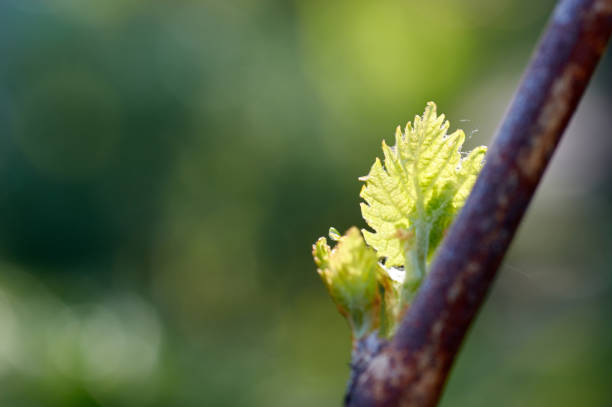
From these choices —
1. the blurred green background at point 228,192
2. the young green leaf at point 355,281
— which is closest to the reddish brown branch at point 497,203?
the young green leaf at point 355,281

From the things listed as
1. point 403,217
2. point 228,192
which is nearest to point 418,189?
point 403,217

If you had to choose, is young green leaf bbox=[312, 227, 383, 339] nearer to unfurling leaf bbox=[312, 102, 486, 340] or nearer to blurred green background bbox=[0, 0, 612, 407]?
unfurling leaf bbox=[312, 102, 486, 340]

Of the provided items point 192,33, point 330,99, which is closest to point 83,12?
point 192,33

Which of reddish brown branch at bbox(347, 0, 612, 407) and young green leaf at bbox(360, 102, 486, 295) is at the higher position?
young green leaf at bbox(360, 102, 486, 295)

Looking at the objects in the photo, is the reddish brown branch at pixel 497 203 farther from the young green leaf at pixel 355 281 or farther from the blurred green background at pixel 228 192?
the blurred green background at pixel 228 192

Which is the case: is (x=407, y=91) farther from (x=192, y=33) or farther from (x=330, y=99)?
(x=192, y=33)

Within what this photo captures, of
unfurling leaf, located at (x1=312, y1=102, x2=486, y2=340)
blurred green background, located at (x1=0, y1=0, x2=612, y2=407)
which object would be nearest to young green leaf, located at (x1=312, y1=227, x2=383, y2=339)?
unfurling leaf, located at (x1=312, y1=102, x2=486, y2=340)
